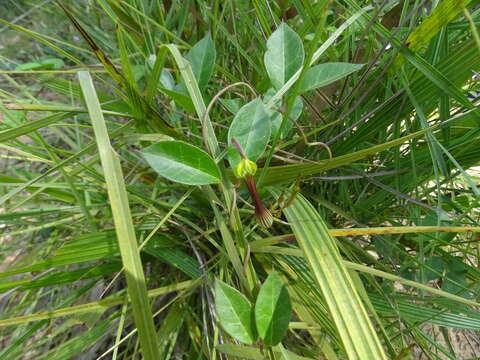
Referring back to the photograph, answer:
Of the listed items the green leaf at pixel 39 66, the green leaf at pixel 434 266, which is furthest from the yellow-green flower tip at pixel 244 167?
the green leaf at pixel 39 66

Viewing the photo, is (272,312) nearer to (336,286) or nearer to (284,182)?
(336,286)

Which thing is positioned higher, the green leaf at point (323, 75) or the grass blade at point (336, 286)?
the green leaf at point (323, 75)

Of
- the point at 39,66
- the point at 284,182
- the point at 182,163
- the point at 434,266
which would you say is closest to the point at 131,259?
the point at 182,163

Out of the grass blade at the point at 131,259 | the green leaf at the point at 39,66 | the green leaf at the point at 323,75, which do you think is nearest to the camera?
the grass blade at the point at 131,259

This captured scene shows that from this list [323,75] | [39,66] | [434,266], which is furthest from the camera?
[39,66]

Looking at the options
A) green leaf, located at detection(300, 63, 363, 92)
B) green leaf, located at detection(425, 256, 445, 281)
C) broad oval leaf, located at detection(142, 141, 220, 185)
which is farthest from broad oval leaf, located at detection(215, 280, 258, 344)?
green leaf, located at detection(425, 256, 445, 281)

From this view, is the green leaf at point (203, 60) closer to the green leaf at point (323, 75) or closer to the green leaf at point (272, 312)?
the green leaf at point (323, 75)
